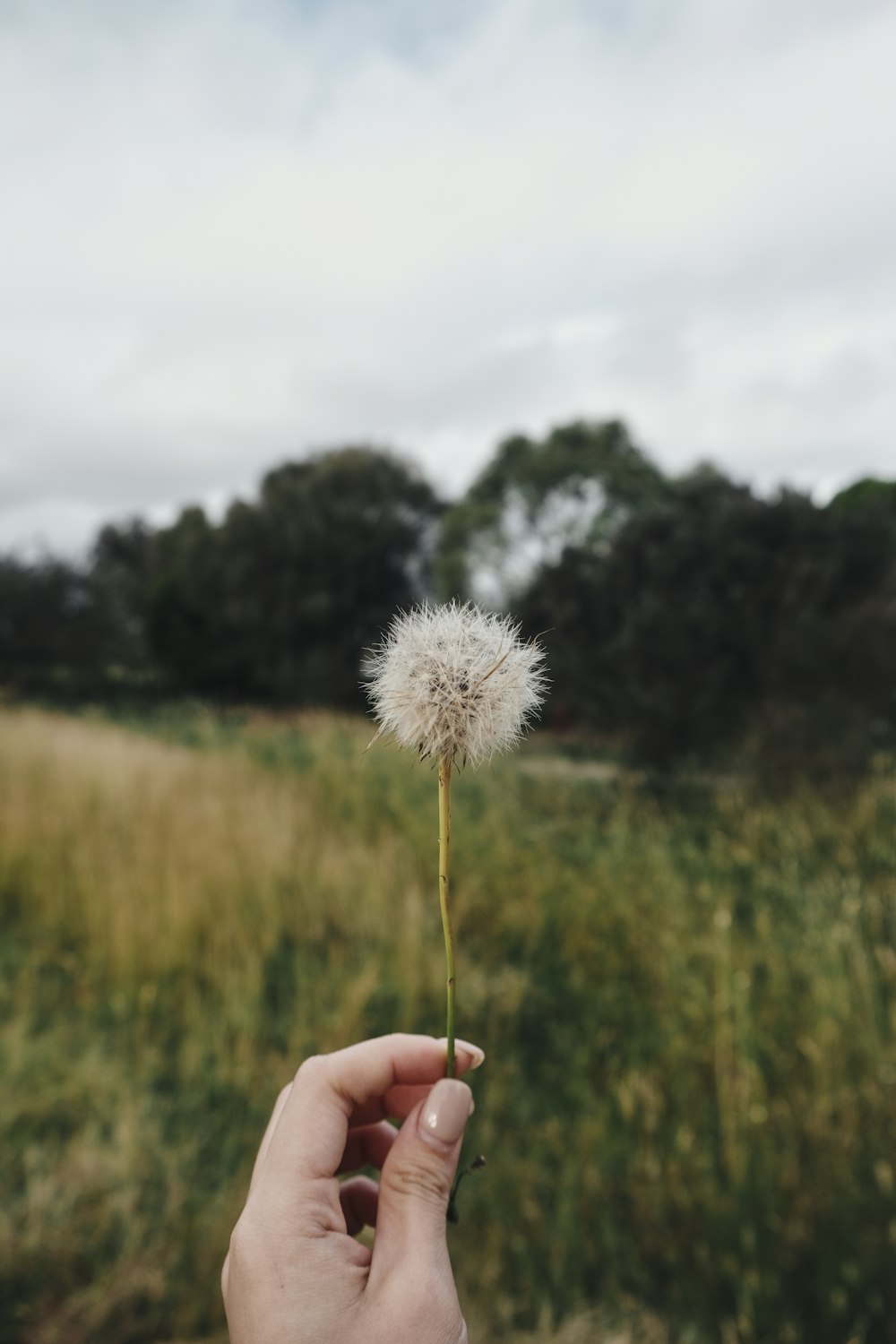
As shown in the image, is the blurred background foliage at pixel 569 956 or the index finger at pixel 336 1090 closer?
the index finger at pixel 336 1090

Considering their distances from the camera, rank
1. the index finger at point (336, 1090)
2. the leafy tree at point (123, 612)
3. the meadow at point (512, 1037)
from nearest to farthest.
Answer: the index finger at point (336, 1090)
the meadow at point (512, 1037)
the leafy tree at point (123, 612)

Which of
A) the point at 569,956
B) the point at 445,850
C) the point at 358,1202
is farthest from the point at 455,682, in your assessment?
the point at 569,956

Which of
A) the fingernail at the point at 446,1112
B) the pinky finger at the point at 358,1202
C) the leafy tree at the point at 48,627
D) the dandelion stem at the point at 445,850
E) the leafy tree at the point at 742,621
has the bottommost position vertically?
the pinky finger at the point at 358,1202

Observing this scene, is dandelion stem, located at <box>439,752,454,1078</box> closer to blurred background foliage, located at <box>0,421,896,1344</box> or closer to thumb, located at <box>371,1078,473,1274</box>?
blurred background foliage, located at <box>0,421,896,1344</box>

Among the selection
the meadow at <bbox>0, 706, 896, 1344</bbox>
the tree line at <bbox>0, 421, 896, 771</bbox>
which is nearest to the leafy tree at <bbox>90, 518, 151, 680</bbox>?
the tree line at <bbox>0, 421, 896, 771</bbox>

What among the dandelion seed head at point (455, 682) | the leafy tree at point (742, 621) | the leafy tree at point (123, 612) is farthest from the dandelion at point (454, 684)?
the leafy tree at point (123, 612)

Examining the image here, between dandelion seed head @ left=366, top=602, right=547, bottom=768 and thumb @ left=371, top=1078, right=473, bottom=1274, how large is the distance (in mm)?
417

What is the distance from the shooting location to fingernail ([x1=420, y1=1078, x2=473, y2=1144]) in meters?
0.91

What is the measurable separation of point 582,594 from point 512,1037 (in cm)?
440

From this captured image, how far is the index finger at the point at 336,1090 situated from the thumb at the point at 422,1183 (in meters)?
0.05

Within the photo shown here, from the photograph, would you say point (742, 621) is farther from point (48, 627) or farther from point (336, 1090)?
point (48, 627)

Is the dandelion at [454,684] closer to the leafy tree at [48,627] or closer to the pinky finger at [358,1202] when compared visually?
the pinky finger at [358,1202]

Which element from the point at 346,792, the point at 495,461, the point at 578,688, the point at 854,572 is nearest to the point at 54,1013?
the point at 346,792

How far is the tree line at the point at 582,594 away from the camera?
7.47 meters
